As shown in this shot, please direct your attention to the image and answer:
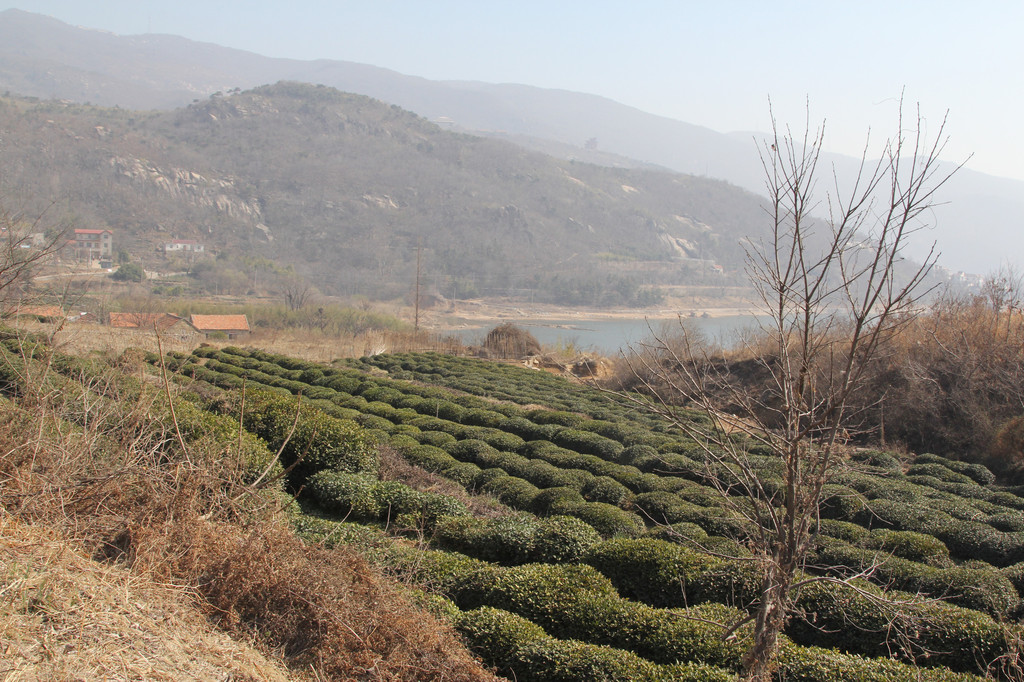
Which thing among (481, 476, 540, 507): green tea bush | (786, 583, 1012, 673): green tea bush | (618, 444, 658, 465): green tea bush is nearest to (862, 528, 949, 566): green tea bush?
(786, 583, 1012, 673): green tea bush

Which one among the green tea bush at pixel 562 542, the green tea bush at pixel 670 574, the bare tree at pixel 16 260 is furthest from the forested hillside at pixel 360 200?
the green tea bush at pixel 670 574

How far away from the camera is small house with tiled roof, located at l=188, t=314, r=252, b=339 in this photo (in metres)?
41.4

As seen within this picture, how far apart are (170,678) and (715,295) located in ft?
338

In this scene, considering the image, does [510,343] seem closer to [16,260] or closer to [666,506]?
[666,506]

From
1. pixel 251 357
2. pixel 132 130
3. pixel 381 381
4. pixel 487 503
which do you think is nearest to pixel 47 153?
pixel 132 130

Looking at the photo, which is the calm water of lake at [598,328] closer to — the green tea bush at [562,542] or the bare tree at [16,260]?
the bare tree at [16,260]

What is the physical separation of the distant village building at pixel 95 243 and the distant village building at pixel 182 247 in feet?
20.2

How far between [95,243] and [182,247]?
41.5 ft

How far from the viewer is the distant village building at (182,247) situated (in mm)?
76669

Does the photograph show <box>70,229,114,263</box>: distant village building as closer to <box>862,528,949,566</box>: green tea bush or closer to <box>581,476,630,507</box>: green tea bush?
<box>581,476,630,507</box>: green tea bush

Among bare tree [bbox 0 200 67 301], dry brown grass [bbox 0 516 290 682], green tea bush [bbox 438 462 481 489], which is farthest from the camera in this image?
green tea bush [bbox 438 462 481 489]

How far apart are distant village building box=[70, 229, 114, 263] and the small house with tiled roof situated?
2564 cm

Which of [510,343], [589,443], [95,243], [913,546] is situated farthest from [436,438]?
[95,243]

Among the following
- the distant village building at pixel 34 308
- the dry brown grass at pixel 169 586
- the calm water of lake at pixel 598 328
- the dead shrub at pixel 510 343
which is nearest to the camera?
the dry brown grass at pixel 169 586
